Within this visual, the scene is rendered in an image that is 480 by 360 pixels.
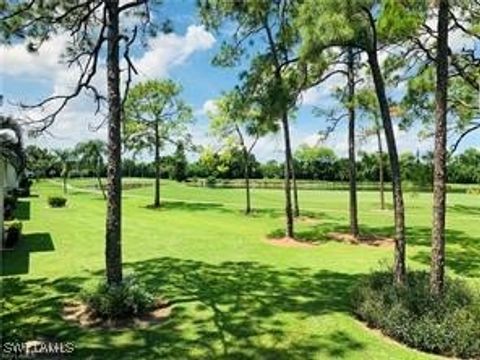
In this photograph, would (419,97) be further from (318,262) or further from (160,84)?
A: (160,84)

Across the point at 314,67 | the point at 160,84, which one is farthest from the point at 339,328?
the point at 160,84

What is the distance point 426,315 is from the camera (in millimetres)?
10906

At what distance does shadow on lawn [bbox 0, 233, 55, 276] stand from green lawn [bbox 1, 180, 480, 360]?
4 centimetres

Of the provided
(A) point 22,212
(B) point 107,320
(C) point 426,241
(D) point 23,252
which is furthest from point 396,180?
(A) point 22,212

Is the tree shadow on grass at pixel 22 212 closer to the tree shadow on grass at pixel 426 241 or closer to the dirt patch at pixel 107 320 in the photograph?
the tree shadow on grass at pixel 426 241

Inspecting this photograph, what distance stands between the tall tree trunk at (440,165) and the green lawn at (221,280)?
1.77 metres

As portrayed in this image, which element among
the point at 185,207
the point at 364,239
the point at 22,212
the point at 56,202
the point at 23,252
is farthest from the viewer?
the point at 185,207

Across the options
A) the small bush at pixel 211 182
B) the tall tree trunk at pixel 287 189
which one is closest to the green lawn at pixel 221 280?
the tall tree trunk at pixel 287 189

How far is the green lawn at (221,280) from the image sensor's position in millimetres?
10680

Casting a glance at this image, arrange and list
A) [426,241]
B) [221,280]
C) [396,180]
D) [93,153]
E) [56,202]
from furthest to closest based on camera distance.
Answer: [93,153]
[56,202]
[426,241]
[221,280]
[396,180]

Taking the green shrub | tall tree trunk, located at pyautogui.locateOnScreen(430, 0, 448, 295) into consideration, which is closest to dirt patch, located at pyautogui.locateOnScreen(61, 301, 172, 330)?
the green shrub

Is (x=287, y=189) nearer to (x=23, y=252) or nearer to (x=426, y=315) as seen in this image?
(x=23, y=252)

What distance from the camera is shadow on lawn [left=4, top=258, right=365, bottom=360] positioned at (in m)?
10.4

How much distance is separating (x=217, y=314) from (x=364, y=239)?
13.1m
